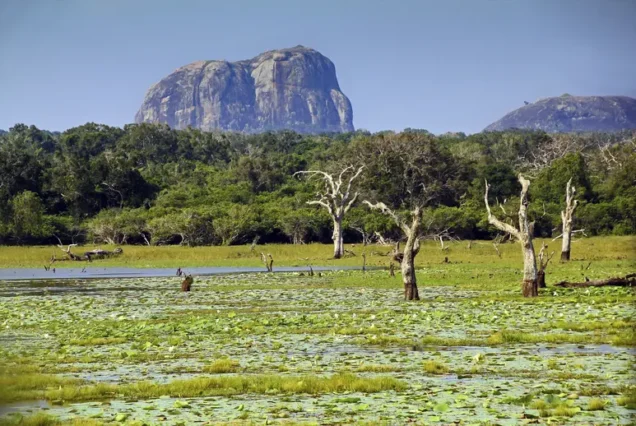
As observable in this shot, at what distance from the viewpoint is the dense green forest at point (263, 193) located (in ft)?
276

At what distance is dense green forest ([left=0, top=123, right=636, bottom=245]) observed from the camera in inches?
3314

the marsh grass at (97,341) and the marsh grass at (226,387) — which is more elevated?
the marsh grass at (97,341)

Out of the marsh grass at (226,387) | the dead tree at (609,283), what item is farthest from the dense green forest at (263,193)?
the marsh grass at (226,387)

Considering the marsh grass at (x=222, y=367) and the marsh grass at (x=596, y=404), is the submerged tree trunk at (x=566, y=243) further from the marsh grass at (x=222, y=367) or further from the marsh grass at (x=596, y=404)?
the marsh grass at (x=596, y=404)

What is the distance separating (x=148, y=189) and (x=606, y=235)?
2109 inches

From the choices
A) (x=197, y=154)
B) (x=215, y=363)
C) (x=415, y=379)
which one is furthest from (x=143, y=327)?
(x=197, y=154)

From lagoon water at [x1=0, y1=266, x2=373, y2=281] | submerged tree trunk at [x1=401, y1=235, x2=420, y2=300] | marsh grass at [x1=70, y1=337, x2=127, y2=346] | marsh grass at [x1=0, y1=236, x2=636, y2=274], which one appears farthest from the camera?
marsh grass at [x1=0, y1=236, x2=636, y2=274]

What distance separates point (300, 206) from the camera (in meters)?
94.9

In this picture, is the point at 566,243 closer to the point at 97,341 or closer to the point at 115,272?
the point at 115,272

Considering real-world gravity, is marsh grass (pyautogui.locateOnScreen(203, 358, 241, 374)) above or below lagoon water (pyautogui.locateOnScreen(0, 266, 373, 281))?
below

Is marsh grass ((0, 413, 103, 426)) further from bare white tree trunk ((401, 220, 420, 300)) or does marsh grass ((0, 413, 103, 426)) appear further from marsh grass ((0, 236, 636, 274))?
marsh grass ((0, 236, 636, 274))

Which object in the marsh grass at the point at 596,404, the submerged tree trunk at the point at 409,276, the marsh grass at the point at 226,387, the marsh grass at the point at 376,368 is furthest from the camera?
the submerged tree trunk at the point at 409,276

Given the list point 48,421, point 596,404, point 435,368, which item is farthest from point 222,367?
point 596,404

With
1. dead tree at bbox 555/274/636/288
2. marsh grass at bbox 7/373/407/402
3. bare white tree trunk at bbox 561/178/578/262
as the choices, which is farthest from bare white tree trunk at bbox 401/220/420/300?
bare white tree trunk at bbox 561/178/578/262
